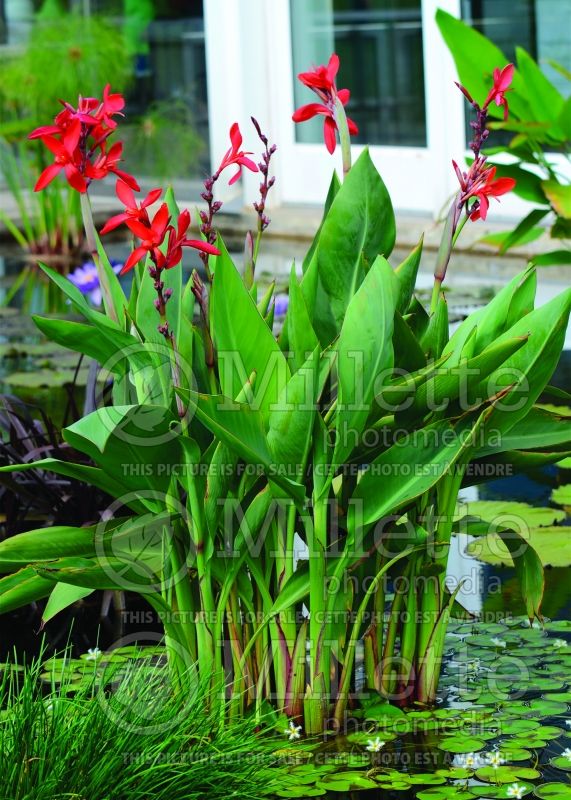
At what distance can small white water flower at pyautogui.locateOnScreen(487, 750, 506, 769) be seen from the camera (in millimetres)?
1818

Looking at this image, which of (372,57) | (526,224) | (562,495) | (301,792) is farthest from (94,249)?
(372,57)

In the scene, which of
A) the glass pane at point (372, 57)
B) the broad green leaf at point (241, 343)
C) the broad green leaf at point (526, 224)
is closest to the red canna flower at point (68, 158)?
the broad green leaf at point (241, 343)

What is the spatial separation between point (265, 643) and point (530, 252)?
5.21m

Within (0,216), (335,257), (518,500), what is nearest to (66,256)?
(0,216)

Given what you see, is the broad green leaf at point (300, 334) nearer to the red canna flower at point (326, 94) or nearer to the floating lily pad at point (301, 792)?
the red canna flower at point (326, 94)

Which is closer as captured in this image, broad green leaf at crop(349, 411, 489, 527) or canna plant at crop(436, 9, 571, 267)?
broad green leaf at crop(349, 411, 489, 527)

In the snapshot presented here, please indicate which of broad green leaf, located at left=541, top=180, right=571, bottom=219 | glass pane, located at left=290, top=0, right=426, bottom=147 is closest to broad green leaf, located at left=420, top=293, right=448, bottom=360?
broad green leaf, located at left=541, top=180, right=571, bottom=219

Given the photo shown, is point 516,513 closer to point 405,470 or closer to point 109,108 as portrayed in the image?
point 405,470

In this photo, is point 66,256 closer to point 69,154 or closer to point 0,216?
point 0,216

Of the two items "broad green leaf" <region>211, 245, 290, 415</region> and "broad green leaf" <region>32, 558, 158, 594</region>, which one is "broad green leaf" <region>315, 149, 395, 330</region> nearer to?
"broad green leaf" <region>211, 245, 290, 415</region>

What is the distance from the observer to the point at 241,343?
1829 mm

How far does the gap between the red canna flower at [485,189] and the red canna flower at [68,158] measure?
1.86 feet

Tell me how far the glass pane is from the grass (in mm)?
6474

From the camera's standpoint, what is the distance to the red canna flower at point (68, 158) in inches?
71.1
